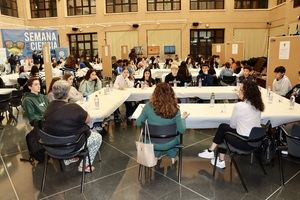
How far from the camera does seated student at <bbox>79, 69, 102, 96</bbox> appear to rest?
17.6 ft

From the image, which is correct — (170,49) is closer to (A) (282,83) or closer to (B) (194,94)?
(B) (194,94)

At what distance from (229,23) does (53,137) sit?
15.2 metres

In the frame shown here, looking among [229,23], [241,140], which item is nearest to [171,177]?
[241,140]

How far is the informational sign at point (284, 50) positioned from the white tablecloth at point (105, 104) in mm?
3693

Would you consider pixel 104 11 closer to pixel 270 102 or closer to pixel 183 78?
pixel 183 78

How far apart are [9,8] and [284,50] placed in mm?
16810

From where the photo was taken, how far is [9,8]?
16.5 metres

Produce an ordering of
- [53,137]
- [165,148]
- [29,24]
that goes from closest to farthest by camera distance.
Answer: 1. [53,137]
2. [165,148]
3. [29,24]

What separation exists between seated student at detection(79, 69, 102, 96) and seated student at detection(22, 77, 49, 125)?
4.72 ft

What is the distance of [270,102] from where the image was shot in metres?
4.05

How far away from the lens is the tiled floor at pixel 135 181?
9.45 ft

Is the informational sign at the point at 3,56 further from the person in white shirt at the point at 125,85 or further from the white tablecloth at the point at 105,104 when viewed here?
the white tablecloth at the point at 105,104

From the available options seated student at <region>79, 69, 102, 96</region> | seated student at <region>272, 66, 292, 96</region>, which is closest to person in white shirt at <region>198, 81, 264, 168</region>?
seated student at <region>272, 66, 292, 96</region>

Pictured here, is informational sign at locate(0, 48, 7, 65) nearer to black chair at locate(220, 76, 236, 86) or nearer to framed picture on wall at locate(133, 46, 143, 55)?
framed picture on wall at locate(133, 46, 143, 55)
